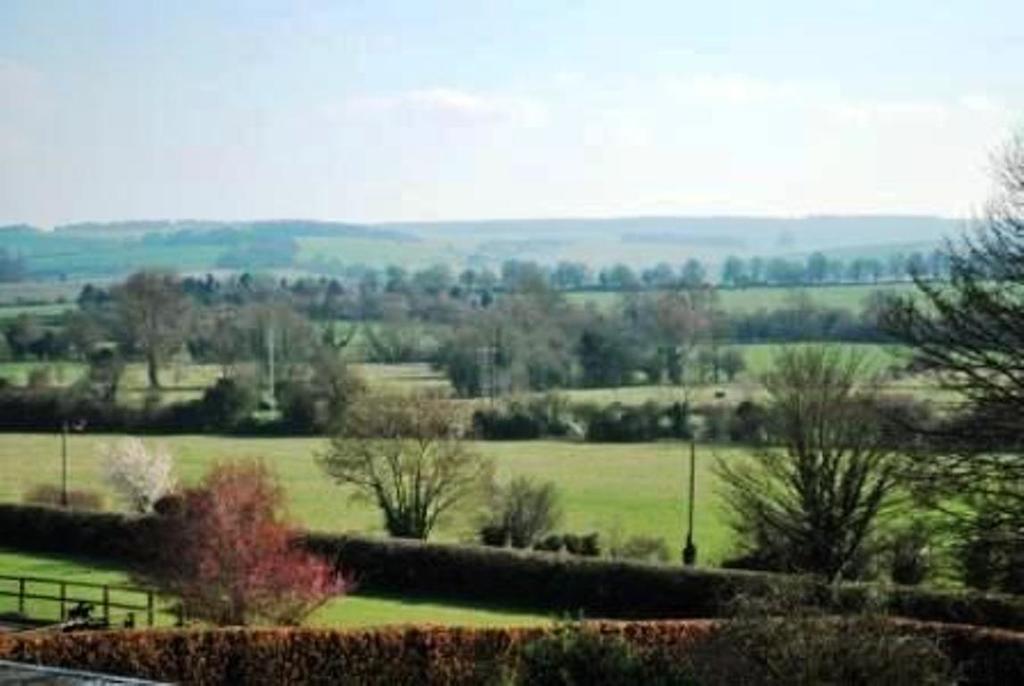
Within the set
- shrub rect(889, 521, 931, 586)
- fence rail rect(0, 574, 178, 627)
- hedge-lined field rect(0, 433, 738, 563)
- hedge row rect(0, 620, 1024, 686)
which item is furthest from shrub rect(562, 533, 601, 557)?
hedge row rect(0, 620, 1024, 686)

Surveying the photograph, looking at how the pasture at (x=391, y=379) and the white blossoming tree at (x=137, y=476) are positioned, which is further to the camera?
the pasture at (x=391, y=379)

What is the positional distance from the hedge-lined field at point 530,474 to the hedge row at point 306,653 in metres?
19.0

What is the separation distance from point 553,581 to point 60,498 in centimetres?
2508

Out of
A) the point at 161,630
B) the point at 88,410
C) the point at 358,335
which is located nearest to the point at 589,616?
the point at 161,630

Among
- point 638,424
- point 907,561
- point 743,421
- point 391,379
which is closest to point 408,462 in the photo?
point 743,421

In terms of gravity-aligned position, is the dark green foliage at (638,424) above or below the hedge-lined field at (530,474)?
above

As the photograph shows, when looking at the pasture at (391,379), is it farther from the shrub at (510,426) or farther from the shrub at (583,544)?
the shrub at (583,544)

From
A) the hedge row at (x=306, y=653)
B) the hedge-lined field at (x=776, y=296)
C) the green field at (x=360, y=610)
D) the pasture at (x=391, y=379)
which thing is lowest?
the green field at (x=360, y=610)

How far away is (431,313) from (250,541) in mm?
97497

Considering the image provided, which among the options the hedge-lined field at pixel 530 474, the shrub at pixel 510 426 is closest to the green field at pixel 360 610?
the hedge-lined field at pixel 530 474

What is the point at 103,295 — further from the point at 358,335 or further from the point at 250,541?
the point at 250,541

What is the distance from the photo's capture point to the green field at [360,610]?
36469 millimetres

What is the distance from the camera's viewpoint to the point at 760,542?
4041cm

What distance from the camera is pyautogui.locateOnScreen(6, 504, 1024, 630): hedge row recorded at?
107 ft
